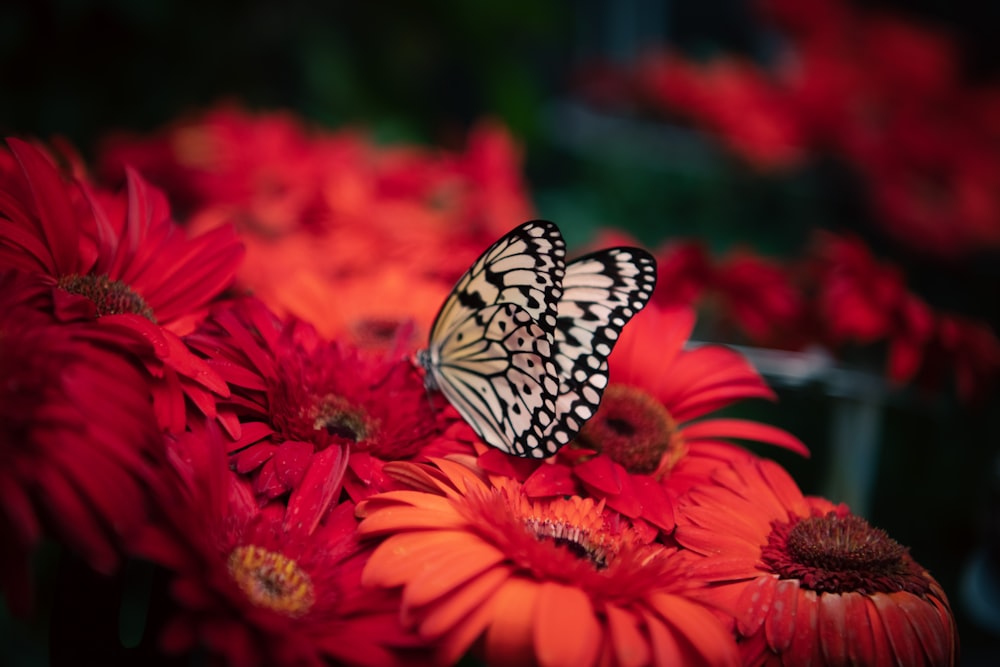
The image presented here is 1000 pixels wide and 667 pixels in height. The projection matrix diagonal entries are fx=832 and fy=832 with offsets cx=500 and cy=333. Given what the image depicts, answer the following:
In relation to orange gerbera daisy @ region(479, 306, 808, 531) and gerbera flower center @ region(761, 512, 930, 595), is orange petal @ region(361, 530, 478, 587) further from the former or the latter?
gerbera flower center @ region(761, 512, 930, 595)

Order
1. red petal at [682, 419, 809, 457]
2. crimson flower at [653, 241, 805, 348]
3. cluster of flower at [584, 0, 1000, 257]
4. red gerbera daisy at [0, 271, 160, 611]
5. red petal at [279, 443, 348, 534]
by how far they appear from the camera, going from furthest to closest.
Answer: cluster of flower at [584, 0, 1000, 257], crimson flower at [653, 241, 805, 348], red petal at [682, 419, 809, 457], red petal at [279, 443, 348, 534], red gerbera daisy at [0, 271, 160, 611]

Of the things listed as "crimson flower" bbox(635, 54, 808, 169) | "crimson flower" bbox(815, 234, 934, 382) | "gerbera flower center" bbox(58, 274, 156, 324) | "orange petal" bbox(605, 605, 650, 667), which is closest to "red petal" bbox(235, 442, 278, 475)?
"gerbera flower center" bbox(58, 274, 156, 324)

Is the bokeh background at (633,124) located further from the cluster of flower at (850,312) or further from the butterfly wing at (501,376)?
the butterfly wing at (501,376)

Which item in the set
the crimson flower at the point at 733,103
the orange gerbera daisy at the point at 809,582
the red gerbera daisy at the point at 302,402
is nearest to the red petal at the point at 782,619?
the orange gerbera daisy at the point at 809,582

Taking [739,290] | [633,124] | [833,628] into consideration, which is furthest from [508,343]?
[633,124]

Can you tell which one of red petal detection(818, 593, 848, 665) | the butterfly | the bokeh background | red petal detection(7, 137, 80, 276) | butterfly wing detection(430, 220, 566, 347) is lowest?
the bokeh background

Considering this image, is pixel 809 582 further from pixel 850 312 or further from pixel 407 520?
pixel 850 312
